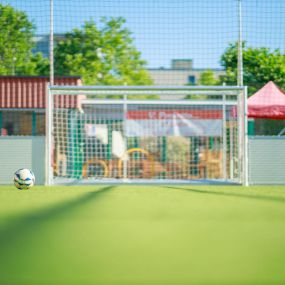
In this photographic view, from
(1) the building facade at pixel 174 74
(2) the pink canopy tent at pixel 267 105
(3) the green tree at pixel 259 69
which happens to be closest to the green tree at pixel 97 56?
(1) the building facade at pixel 174 74

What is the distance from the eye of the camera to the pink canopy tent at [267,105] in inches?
Answer: 400

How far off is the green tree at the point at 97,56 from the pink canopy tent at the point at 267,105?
1715 cm

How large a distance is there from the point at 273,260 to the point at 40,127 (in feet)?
52.5

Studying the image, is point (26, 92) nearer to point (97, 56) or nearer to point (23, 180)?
point (23, 180)

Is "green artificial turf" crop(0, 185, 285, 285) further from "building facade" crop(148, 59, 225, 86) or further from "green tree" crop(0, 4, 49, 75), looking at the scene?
"green tree" crop(0, 4, 49, 75)

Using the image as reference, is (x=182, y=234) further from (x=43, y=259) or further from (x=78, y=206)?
(x=78, y=206)

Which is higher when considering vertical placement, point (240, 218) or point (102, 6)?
point (102, 6)

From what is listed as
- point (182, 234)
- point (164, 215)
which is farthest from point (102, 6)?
point (182, 234)

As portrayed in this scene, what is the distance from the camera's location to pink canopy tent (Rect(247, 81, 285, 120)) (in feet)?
Result: 33.3

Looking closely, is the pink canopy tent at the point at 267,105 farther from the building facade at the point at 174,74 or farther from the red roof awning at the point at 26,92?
the red roof awning at the point at 26,92

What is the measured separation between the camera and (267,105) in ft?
33.7

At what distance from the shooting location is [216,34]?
9.97m

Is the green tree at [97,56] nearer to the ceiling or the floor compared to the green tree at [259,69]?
nearer to the ceiling

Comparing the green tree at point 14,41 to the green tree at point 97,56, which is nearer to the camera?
the green tree at point 14,41
